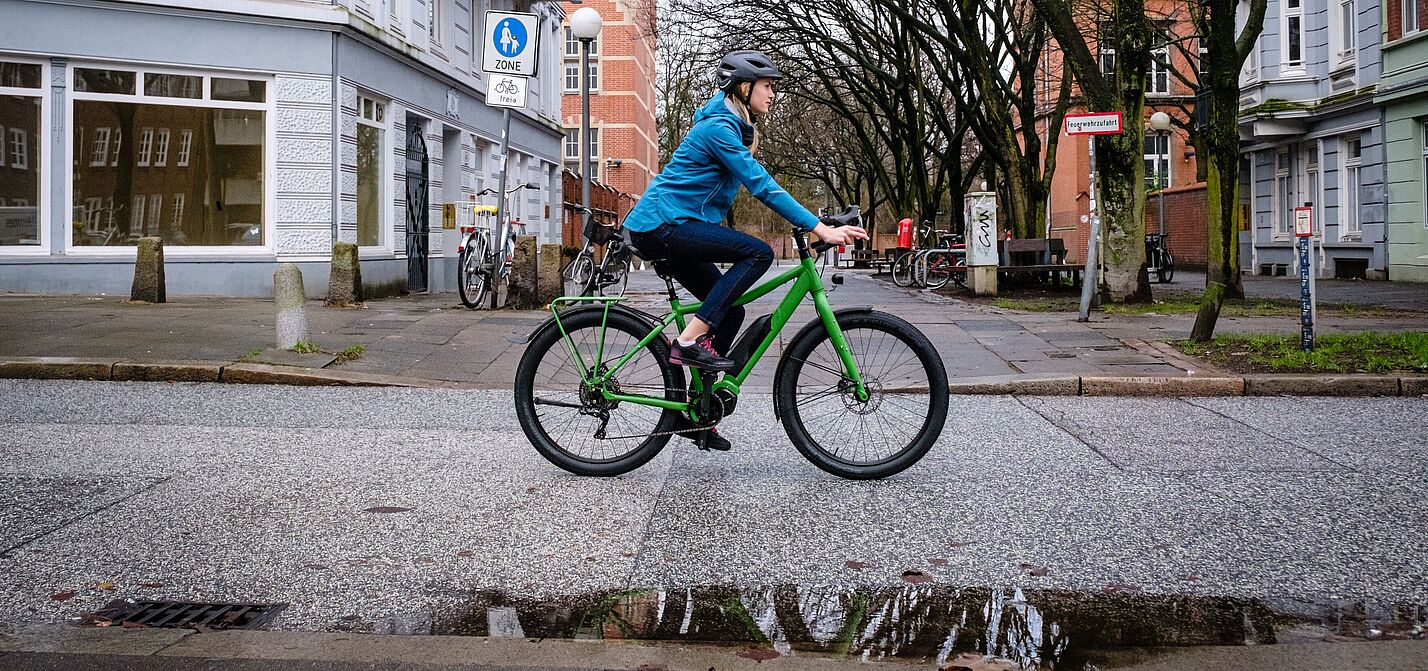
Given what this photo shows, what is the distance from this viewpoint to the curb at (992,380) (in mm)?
9516

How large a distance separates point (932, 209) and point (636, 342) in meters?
29.1

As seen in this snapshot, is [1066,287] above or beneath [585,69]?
beneath

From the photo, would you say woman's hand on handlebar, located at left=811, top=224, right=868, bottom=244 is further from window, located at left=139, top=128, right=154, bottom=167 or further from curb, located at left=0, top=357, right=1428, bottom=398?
window, located at left=139, top=128, right=154, bottom=167

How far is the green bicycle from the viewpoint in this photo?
578cm

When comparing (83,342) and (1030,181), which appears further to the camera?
(1030,181)

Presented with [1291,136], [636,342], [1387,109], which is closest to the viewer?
[636,342]

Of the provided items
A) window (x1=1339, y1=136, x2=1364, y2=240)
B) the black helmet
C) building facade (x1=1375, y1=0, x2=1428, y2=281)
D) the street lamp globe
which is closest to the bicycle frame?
the black helmet

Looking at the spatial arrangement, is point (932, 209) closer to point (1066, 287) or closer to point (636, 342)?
point (1066, 287)

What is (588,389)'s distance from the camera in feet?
19.7

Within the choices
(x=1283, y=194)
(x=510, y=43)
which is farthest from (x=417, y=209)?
(x=1283, y=194)

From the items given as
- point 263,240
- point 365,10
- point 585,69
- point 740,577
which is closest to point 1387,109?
point 585,69

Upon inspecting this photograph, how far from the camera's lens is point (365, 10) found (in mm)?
20391

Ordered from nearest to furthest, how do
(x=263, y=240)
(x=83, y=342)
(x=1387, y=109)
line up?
(x=83, y=342)
(x=263, y=240)
(x=1387, y=109)

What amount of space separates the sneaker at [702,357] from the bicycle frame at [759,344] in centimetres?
9
